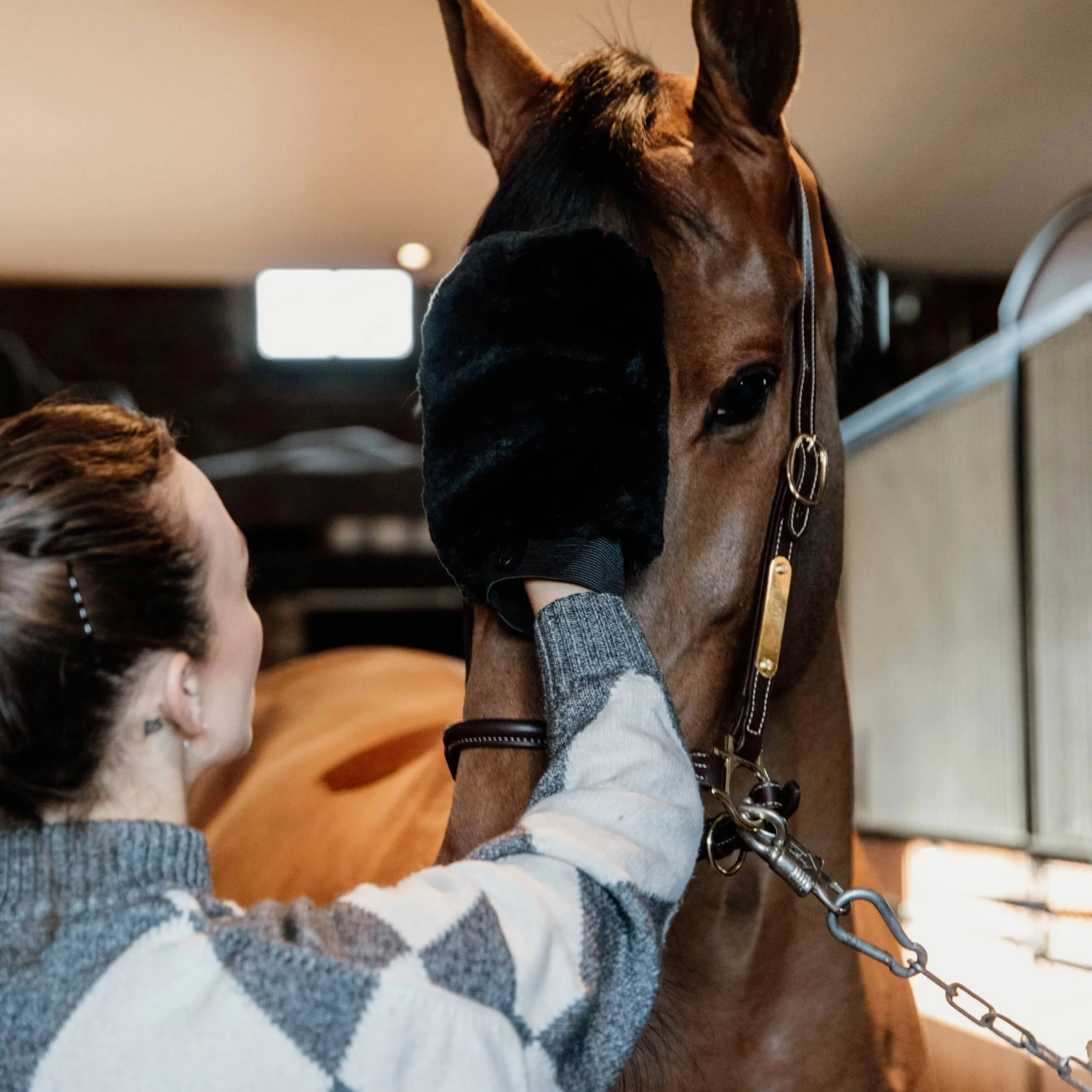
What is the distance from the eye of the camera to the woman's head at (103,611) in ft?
1.88

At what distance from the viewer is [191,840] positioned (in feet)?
1.98

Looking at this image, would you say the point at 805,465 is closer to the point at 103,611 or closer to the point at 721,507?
the point at 721,507

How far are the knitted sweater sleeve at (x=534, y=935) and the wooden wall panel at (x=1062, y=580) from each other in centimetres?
177

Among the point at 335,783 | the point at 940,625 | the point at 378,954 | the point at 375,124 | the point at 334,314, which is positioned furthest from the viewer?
the point at 334,314

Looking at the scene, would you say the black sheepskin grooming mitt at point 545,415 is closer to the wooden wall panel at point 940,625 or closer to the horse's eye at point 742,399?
the horse's eye at point 742,399

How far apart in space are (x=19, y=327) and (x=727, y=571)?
146 inches

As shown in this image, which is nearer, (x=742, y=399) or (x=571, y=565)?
(x=571, y=565)

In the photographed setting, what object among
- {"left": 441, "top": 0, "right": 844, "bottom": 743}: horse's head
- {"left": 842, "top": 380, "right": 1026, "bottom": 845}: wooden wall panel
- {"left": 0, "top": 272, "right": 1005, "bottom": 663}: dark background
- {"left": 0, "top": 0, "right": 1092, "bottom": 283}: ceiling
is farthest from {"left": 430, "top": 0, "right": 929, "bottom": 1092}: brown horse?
{"left": 0, "top": 272, "right": 1005, "bottom": 663}: dark background

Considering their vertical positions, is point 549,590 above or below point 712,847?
above

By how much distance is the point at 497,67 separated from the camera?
102 cm

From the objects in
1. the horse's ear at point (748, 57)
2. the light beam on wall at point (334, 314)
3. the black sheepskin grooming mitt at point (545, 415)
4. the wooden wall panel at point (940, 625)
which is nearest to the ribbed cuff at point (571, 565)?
the black sheepskin grooming mitt at point (545, 415)

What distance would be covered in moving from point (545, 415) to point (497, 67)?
48cm

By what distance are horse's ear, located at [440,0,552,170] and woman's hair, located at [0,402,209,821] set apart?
53cm

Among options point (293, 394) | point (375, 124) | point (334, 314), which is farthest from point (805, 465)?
point (293, 394)
